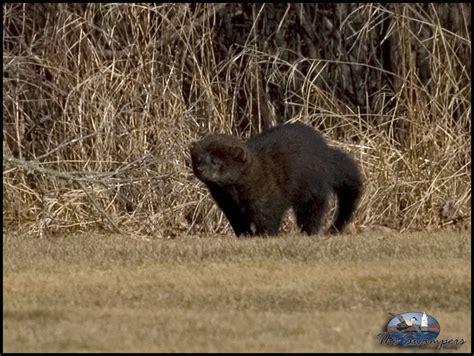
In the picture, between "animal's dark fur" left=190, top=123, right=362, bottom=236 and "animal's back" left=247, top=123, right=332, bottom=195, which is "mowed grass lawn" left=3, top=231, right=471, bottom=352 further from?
"animal's back" left=247, top=123, right=332, bottom=195

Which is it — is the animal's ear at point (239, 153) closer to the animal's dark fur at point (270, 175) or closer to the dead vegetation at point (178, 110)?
the animal's dark fur at point (270, 175)

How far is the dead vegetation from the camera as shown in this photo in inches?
480

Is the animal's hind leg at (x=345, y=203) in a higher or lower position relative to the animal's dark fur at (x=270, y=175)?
lower

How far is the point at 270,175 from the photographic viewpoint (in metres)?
11.2

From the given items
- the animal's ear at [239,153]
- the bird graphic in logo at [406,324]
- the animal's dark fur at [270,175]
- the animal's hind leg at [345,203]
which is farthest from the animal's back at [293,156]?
the bird graphic in logo at [406,324]

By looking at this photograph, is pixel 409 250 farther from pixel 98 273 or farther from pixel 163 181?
pixel 163 181

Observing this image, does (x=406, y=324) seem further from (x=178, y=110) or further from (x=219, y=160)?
(x=178, y=110)

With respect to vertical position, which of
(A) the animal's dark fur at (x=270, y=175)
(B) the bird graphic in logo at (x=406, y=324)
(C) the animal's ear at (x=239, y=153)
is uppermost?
(B) the bird graphic in logo at (x=406, y=324)

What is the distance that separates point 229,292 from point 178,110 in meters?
5.15

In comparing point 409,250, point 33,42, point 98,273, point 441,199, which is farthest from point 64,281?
point 33,42

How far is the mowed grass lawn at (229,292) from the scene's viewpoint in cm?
668

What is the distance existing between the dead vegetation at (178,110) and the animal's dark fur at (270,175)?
0.89 metres

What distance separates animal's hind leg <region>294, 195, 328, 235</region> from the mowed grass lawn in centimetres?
108

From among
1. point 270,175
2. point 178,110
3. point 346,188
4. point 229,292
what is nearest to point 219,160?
point 270,175
